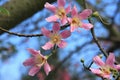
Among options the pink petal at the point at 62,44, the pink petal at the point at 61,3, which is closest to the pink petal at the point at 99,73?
the pink petal at the point at 62,44

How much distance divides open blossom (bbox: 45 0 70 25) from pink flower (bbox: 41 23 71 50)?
3 cm

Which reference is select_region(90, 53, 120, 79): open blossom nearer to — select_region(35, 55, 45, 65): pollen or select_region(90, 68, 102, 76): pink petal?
select_region(90, 68, 102, 76): pink petal

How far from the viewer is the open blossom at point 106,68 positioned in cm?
130

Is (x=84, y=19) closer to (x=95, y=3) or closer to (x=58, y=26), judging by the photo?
(x=58, y=26)

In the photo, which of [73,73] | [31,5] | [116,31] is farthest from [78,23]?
[73,73]

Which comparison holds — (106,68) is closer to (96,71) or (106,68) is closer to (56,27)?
(96,71)

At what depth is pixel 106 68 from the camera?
1327 millimetres

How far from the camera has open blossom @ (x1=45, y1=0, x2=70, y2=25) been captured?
4.37 feet

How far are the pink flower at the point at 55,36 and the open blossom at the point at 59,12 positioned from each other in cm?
3

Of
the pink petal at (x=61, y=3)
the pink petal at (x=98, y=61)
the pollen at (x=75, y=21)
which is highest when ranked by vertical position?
the pink petal at (x=61, y=3)

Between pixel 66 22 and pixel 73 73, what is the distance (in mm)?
5321

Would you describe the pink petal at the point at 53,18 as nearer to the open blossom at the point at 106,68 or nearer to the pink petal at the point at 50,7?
the pink petal at the point at 50,7

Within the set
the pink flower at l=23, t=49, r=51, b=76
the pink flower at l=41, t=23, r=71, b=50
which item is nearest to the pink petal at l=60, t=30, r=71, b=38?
the pink flower at l=41, t=23, r=71, b=50

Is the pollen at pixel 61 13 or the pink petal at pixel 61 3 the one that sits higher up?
the pink petal at pixel 61 3
